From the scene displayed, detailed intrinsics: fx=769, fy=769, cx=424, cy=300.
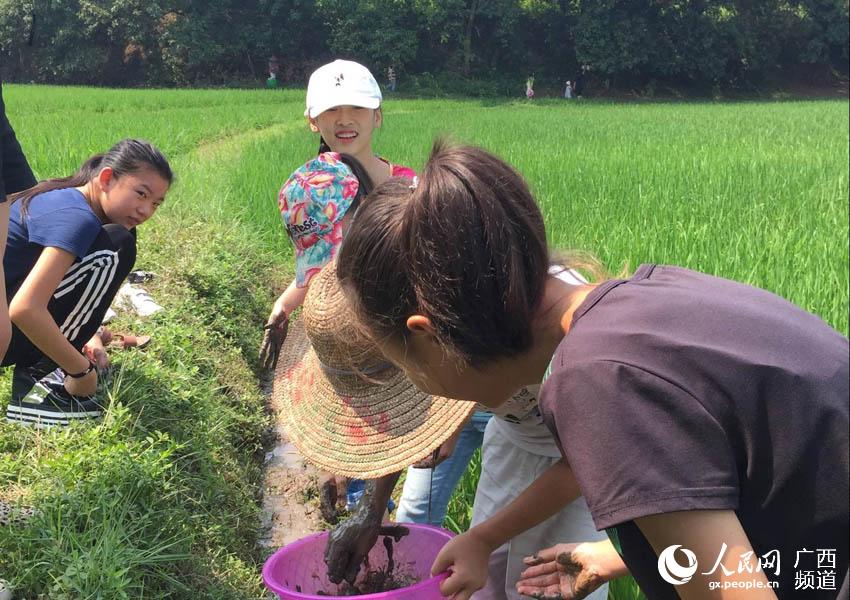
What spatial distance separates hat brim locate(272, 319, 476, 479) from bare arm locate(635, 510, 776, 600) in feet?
2.47

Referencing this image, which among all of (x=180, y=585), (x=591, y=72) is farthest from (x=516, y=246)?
(x=591, y=72)

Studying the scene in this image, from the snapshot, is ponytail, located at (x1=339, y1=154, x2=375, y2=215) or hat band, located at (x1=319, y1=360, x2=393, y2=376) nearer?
hat band, located at (x1=319, y1=360, x2=393, y2=376)

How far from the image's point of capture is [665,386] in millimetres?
796

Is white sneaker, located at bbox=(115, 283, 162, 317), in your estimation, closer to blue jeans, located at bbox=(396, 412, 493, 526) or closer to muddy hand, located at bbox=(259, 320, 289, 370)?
muddy hand, located at bbox=(259, 320, 289, 370)

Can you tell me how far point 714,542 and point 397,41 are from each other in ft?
103

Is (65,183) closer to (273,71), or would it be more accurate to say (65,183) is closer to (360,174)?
(360,174)

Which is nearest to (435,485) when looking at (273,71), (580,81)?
(273,71)

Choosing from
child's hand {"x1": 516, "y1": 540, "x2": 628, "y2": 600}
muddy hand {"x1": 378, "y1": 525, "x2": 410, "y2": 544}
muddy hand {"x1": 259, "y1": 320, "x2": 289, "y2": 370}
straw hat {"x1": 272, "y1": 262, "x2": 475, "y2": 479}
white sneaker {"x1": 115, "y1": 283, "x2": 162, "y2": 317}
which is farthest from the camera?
white sneaker {"x1": 115, "y1": 283, "x2": 162, "y2": 317}

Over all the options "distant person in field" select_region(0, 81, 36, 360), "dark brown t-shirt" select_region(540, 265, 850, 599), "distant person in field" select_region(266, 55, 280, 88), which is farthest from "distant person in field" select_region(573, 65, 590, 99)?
"dark brown t-shirt" select_region(540, 265, 850, 599)

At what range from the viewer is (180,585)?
1813 mm

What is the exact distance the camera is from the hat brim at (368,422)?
5.12 feet

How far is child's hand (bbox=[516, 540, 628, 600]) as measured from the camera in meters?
1.15

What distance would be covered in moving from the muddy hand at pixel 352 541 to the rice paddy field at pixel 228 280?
1.47ft

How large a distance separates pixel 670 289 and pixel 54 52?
33.5 metres
